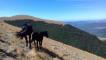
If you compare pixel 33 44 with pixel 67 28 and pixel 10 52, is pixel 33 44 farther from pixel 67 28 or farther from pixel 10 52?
pixel 67 28

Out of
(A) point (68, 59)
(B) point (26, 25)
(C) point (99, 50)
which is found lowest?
(C) point (99, 50)

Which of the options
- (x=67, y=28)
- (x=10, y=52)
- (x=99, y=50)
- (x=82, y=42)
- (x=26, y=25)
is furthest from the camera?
(x=67, y=28)

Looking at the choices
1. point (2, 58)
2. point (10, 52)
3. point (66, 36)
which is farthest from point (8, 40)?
point (66, 36)

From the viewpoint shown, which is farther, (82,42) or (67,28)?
(67,28)

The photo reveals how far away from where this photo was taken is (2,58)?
78.3ft

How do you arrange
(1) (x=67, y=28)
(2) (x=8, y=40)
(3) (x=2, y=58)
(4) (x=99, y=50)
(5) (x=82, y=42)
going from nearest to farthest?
(3) (x=2, y=58), (2) (x=8, y=40), (4) (x=99, y=50), (5) (x=82, y=42), (1) (x=67, y=28)

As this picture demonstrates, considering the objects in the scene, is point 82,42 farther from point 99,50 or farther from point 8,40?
point 8,40

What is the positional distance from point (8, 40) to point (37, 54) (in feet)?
18.8

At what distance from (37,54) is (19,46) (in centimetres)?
336

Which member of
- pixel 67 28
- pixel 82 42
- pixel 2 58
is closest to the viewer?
pixel 2 58

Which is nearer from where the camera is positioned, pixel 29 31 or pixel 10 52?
pixel 10 52

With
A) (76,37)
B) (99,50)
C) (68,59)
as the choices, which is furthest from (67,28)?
(68,59)

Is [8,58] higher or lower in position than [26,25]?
lower

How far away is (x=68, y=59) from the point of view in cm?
3084
